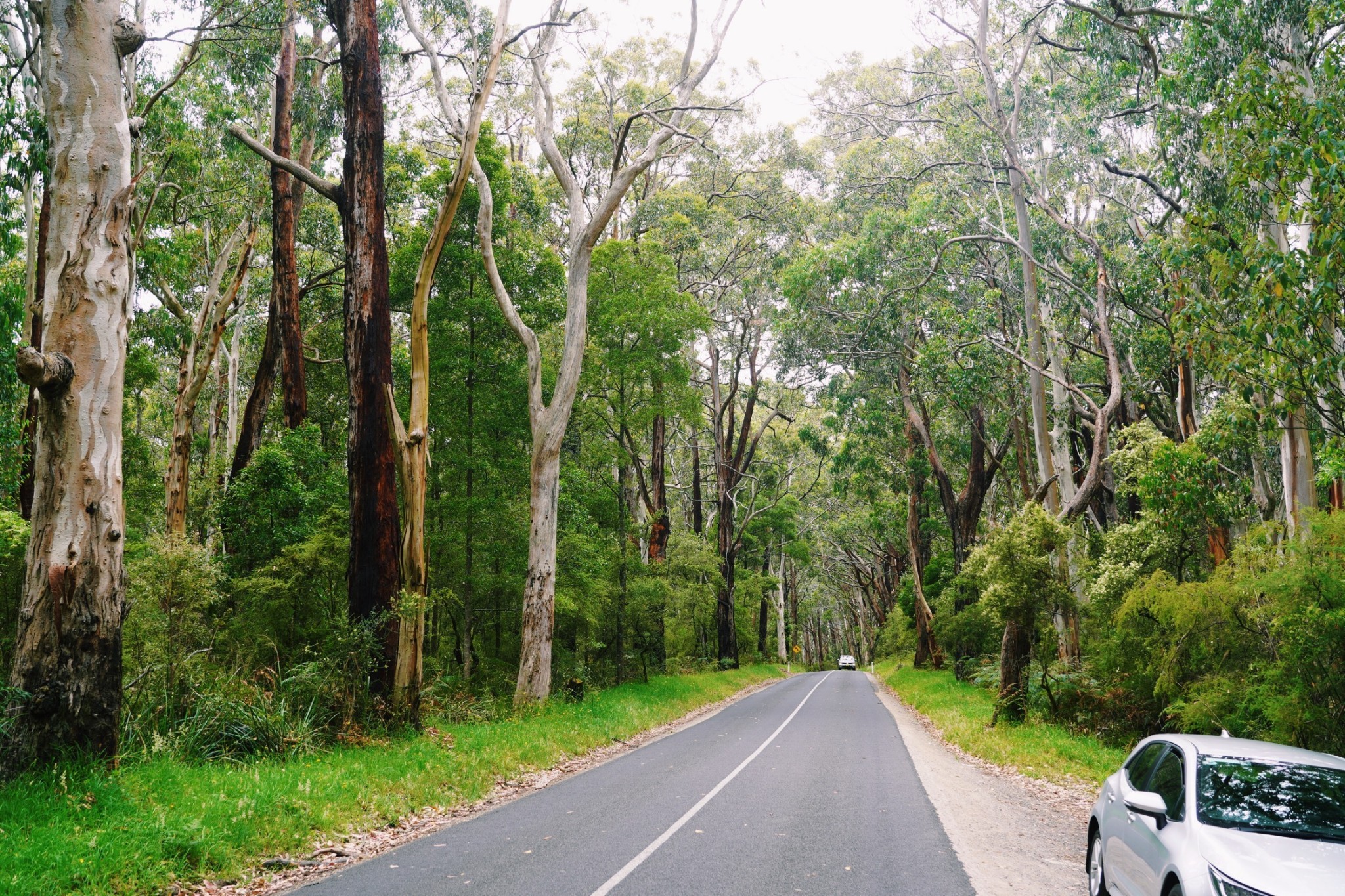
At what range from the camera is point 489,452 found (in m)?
20.3

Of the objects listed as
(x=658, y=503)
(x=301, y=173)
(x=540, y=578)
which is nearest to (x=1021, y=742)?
(x=540, y=578)

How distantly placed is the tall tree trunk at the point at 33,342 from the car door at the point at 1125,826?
15853 mm

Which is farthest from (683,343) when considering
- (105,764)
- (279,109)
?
(105,764)

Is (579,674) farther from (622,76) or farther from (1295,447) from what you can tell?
(622,76)

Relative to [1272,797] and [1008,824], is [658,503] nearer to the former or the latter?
[1008,824]

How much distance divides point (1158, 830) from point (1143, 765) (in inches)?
48.9

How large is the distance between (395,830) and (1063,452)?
64.9 feet

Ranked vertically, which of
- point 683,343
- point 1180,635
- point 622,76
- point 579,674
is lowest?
point 579,674

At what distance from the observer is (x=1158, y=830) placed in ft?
16.9

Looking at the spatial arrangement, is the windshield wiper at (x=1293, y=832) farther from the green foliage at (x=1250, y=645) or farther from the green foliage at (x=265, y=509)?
the green foliage at (x=265, y=509)

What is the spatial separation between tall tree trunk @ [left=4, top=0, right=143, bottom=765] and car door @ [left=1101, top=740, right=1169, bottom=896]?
817cm

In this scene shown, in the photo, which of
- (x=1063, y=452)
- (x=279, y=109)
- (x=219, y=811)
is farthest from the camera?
(x=1063, y=452)

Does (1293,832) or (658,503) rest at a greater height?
(658,503)

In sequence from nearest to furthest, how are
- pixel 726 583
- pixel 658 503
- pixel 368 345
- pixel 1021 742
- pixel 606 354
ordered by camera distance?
pixel 368 345 < pixel 1021 742 < pixel 606 354 < pixel 658 503 < pixel 726 583
